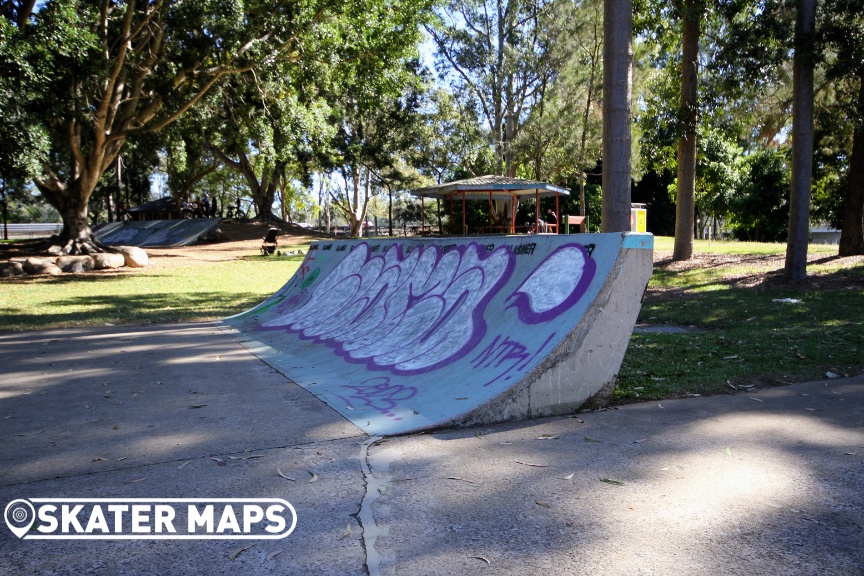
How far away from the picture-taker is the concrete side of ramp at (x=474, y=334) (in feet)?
15.9

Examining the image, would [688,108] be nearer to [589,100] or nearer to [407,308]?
[407,308]

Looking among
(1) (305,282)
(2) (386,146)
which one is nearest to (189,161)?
(2) (386,146)

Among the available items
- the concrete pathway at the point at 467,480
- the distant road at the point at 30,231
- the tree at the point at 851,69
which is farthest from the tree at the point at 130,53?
the distant road at the point at 30,231

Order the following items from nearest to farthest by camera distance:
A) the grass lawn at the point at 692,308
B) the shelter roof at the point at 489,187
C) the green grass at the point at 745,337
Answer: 1. the green grass at the point at 745,337
2. the grass lawn at the point at 692,308
3. the shelter roof at the point at 489,187

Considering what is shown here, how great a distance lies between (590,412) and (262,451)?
2.53 meters

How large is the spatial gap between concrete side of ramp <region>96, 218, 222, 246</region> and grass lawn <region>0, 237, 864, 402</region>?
12.1m

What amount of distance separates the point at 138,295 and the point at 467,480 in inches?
534

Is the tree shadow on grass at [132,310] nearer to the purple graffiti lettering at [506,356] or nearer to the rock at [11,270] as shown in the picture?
the rock at [11,270]

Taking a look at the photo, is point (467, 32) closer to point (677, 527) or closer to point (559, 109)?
point (559, 109)

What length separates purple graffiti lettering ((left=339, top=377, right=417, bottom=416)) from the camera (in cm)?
519

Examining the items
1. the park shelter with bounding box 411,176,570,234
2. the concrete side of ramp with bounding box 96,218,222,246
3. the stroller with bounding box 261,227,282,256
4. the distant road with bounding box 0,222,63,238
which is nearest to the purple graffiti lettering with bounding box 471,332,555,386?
the park shelter with bounding box 411,176,570,234

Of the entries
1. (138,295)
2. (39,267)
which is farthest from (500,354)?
(39,267)

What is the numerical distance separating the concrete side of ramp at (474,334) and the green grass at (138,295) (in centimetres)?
391

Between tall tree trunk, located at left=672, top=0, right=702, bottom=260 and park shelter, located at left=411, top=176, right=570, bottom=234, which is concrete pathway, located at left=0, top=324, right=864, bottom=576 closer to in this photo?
tall tree trunk, located at left=672, top=0, right=702, bottom=260
